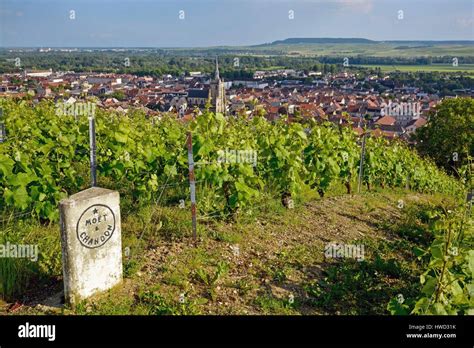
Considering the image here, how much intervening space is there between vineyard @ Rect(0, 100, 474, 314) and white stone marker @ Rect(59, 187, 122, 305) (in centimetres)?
133

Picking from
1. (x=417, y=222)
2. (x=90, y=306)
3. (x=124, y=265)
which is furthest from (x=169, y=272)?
(x=417, y=222)

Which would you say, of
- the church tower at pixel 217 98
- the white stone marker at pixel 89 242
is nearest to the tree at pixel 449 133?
the church tower at pixel 217 98

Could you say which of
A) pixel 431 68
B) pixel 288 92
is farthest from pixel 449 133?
pixel 431 68

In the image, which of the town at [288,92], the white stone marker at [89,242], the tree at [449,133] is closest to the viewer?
the white stone marker at [89,242]

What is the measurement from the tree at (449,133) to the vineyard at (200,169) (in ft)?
76.5

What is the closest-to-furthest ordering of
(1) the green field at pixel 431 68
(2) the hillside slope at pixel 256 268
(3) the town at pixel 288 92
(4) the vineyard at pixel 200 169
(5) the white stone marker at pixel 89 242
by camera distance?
(5) the white stone marker at pixel 89 242, (4) the vineyard at pixel 200 169, (2) the hillside slope at pixel 256 268, (3) the town at pixel 288 92, (1) the green field at pixel 431 68

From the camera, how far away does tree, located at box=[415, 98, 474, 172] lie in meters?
29.3

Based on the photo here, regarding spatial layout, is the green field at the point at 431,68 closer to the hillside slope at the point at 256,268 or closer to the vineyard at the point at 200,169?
the vineyard at the point at 200,169

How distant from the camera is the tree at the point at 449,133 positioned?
29.3 m

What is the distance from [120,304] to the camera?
425cm

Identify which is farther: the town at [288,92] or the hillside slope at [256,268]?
the town at [288,92]

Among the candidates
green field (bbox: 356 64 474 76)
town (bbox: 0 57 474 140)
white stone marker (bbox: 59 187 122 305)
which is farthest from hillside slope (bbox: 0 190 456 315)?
green field (bbox: 356 64 474 76)

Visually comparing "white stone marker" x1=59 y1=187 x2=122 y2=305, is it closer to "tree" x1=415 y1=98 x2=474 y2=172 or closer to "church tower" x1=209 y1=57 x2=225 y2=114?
"church tower" x1=209 y1=57 x2=225 y2=114
